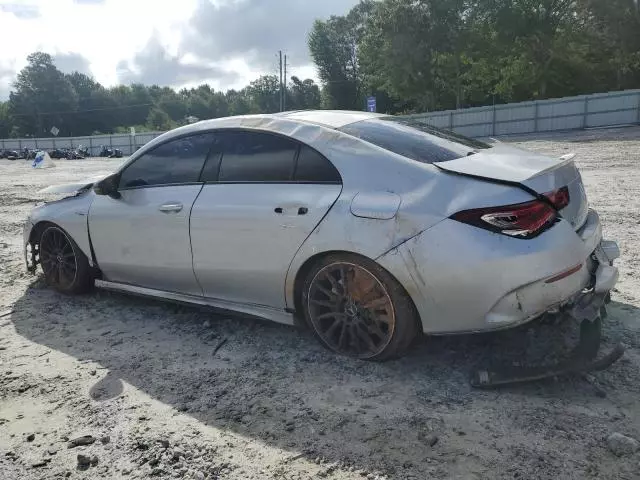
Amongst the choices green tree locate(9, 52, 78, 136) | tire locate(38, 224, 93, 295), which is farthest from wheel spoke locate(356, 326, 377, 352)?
green tree locate(9, 52, 78, 136)

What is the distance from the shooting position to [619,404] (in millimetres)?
2740

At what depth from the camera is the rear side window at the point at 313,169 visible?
3.29 meters

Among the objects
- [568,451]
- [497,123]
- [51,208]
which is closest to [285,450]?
[568,451]

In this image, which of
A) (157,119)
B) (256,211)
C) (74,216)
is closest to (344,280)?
(256,211)

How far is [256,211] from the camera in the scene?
3.48 m

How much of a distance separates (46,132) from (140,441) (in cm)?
9551

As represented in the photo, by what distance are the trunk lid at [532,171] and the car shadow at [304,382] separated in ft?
2.59

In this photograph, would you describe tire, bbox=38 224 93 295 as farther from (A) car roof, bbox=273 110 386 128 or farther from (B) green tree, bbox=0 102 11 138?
(B) green tree, bbox=0 102 11 138

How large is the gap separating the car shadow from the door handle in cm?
89

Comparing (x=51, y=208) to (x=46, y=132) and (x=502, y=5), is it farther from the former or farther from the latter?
(x=46, y=132)

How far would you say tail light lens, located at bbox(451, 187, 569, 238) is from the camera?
2.78m

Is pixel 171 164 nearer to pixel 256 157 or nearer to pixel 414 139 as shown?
pixel 256 157

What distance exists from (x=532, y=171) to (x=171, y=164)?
2.59 metres

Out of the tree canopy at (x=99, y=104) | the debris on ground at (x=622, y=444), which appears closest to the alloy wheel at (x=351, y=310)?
the debris on ground at (x=622, y=444)
